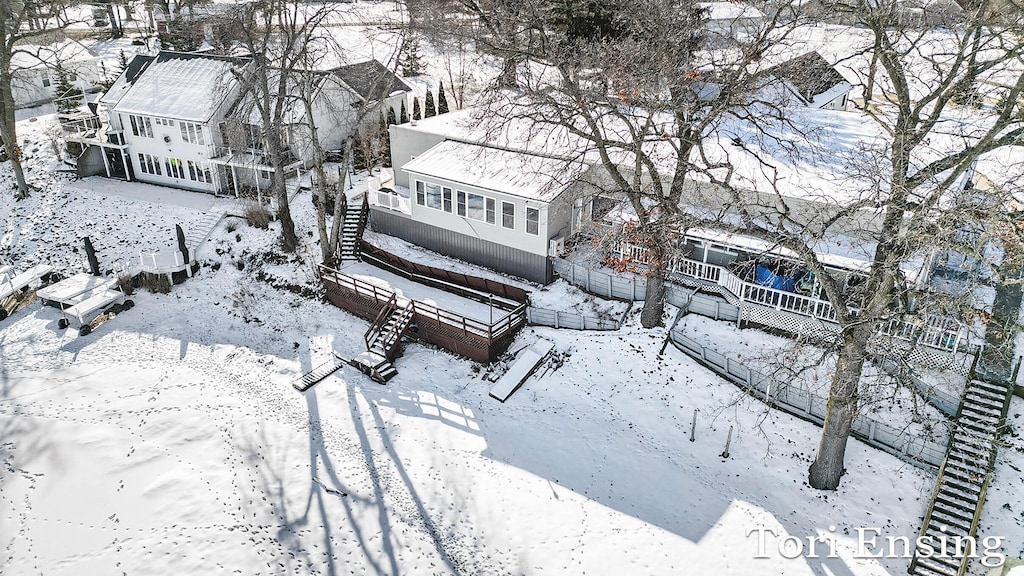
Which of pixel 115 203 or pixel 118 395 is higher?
pixel 115 203

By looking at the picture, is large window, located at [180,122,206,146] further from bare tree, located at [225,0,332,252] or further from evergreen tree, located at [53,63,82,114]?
evergreen tree, located at [53,63,82,114]

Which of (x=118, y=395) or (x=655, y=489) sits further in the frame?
(x=118, y=395)

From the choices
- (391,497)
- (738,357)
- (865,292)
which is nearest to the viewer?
(865,292)

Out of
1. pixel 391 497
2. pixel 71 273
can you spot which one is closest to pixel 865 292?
pixel 391 497

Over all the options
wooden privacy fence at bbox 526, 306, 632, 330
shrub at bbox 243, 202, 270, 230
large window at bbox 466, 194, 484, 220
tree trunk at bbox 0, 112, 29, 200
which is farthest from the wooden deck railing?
tree trunk at bbox 0, 112, 29, 200

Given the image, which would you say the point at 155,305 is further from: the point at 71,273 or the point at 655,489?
the point at 655,489

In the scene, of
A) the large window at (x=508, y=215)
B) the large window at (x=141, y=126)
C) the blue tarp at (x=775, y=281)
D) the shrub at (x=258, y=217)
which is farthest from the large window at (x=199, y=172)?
the blue tarp at (x=775, y=281)

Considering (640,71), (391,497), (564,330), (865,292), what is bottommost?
(391,497)

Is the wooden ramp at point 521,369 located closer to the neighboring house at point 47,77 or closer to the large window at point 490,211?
the large window at point 490,211
